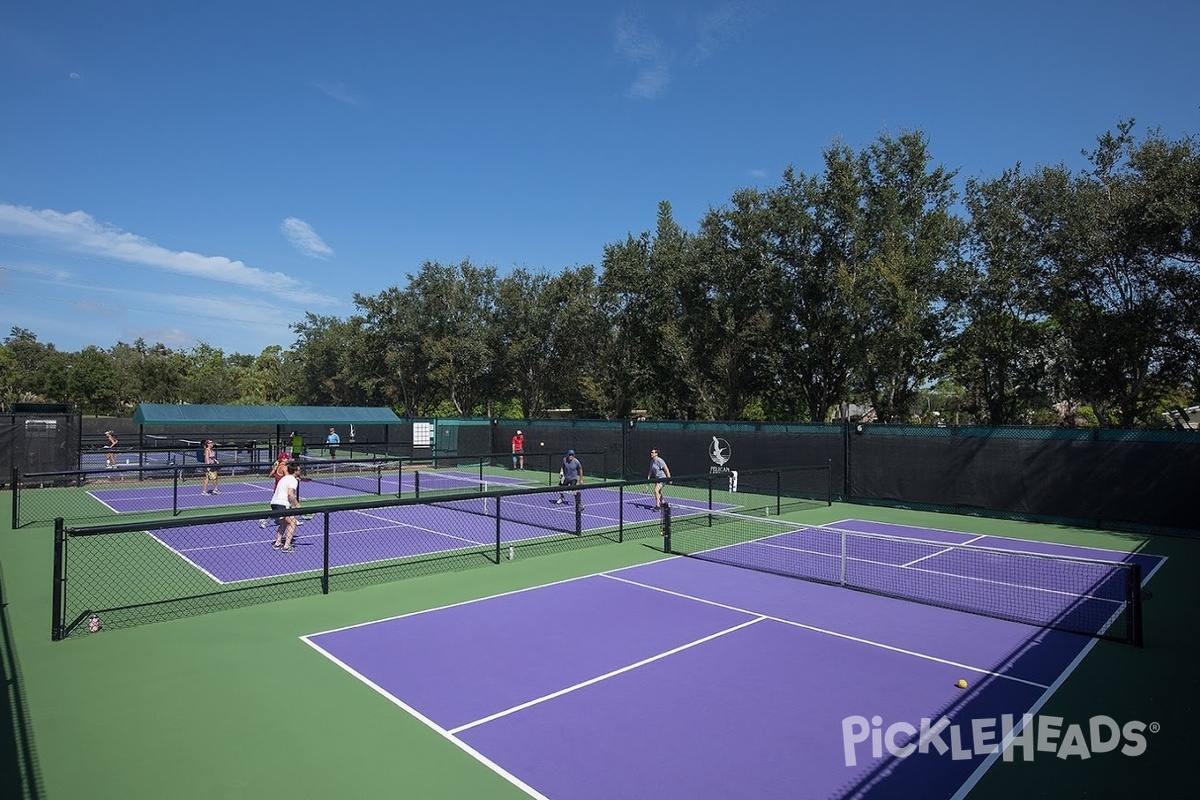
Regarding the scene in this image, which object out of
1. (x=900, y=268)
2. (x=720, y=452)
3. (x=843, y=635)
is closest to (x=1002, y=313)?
(x=900, y=268)

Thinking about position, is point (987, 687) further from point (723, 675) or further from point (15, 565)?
point (15, 565)

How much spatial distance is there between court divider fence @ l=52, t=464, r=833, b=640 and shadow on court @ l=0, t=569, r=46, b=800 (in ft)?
4.38

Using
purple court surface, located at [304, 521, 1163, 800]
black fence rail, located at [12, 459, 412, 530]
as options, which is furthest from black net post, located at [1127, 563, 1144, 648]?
black fence rail, located at [12, 459, 412, 530]

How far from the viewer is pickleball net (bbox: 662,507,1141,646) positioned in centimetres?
943

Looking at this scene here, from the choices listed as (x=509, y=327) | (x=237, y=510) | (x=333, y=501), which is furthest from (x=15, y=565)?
(x=509, y=327)

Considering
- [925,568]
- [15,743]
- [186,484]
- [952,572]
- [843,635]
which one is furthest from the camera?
[186,484]

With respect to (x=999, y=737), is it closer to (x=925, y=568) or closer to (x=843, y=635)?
(x=843, y=635)

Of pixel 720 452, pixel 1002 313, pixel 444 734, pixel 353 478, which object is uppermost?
pixel 1002 313

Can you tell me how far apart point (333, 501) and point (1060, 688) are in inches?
740

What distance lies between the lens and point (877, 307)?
28.6 meters

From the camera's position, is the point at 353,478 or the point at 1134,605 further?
the point at 353,478

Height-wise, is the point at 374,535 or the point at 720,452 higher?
the point at 720,452

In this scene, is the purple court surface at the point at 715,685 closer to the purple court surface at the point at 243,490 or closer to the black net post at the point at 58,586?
the black net post at the point at 58,586

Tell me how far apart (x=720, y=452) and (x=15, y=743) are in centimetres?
2200
